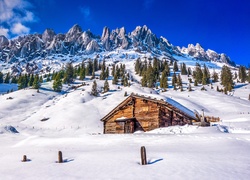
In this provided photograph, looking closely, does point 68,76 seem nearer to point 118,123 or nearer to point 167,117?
point 118,123

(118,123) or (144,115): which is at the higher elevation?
(144,115)

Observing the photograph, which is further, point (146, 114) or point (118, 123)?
point (118, 123)

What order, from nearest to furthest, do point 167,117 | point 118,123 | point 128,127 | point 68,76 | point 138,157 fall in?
point 138,157 → point 167,117 → point 128,127 → point 118,123 → point 68,76

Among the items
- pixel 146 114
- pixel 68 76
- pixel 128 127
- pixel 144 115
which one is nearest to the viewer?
pixel 146 114

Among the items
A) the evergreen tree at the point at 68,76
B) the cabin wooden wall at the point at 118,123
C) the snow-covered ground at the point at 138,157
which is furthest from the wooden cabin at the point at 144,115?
the evergreen tree at the point at 68,76

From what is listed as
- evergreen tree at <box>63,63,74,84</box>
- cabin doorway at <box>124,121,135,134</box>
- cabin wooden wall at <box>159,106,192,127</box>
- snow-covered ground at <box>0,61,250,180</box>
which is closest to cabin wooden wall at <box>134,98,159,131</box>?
cabin wooden wall at <box>159,106,192,127</box>

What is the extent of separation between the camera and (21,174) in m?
9.45

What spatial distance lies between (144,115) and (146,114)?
0.97ft

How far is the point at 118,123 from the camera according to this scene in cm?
2727

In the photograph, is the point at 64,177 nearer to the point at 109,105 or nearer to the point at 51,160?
the point at 51,160

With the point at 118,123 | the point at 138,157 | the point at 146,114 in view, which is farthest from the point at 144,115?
the point at 138,157

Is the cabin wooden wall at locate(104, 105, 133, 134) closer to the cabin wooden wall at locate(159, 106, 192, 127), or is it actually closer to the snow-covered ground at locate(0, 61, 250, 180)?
the cabin wooden wall at locate(159, 106, 192, 127)

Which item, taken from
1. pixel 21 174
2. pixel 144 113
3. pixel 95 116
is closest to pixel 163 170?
pixel 21 174

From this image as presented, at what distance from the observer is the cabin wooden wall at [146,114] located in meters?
24.6
